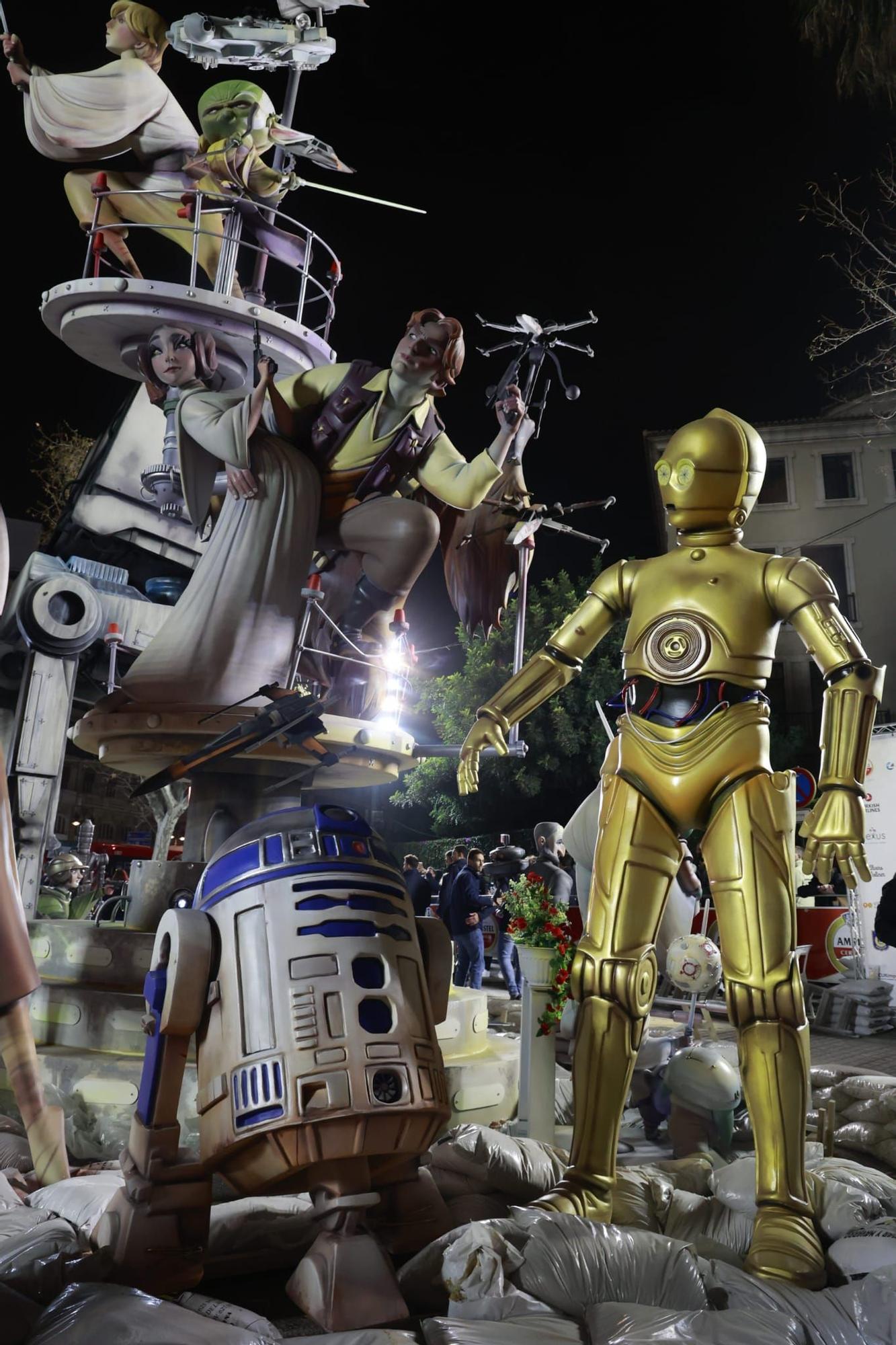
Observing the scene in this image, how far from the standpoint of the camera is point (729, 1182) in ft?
9.96

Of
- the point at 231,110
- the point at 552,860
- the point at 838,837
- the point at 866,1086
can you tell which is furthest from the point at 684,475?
the point at 231,110

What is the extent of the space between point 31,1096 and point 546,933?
209 cm

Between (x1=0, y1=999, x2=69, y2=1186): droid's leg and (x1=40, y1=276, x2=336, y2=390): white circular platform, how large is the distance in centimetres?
408

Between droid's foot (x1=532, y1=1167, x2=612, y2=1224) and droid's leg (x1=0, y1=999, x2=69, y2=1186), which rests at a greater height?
droid's leg (x1=0, y1=999, x2=69, y2=1186)

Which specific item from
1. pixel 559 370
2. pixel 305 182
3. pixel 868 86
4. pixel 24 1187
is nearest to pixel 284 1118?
pixel 24 1187

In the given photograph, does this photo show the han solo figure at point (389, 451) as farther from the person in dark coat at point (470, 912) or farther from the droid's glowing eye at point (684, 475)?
the person in dark coat at point (470, 912)

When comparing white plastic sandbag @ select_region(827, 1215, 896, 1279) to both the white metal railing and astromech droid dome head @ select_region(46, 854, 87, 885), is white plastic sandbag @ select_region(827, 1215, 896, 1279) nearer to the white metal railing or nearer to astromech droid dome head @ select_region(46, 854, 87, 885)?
the white metal railing

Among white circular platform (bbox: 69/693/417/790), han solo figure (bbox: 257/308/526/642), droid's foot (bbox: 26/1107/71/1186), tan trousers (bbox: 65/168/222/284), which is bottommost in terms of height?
droid's foot (bbox: 26/1107/71/1186)

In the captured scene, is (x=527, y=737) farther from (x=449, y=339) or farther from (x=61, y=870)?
(x=449, y=339)

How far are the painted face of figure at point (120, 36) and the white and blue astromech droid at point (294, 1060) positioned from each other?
21.3ft

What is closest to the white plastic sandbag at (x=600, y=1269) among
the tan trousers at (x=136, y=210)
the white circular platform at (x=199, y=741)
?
the white circular platform at (x=199, y=741)

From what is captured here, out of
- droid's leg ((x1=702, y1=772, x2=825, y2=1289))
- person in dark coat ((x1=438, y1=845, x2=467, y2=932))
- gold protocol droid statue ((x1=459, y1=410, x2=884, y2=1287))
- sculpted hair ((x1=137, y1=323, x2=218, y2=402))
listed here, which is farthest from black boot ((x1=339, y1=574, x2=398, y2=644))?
person in dark coat ((x1=438, y1=845, x2=467, y2=932))

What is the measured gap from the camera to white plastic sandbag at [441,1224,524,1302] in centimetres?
230

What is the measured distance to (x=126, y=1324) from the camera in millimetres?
1951
